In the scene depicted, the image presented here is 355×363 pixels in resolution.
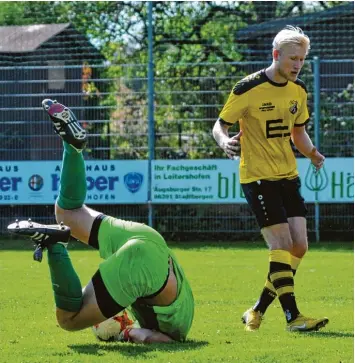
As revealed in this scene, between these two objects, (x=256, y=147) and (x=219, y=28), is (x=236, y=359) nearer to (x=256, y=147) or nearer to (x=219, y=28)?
(x=256, y=147)

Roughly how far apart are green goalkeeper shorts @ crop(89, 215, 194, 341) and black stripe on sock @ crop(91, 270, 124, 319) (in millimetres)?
25

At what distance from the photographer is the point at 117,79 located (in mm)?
19156

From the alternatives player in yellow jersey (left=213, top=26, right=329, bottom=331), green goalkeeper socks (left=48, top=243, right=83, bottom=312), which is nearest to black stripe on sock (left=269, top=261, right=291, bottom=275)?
player in yellow jersey (left=213, top=26, right=329, bottom=331)

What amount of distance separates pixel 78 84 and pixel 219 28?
4.84 metres

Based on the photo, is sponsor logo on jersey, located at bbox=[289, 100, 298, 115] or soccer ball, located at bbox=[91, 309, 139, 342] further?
sponsor logo on jersey, located at bbox=[289, 100, 298, 115]

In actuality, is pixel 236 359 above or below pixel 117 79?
below

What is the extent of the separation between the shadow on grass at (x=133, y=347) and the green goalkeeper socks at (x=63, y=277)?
11.5 inches

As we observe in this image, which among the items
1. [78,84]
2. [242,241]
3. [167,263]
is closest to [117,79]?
[78,84]

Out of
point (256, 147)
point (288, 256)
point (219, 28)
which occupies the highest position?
point (219, 28)

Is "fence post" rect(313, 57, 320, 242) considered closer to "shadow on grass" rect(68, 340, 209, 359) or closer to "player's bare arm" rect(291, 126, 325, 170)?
"player's bare arm" rect(291, 126, 325, 170)

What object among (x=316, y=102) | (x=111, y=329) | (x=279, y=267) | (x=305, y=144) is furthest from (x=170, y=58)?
(x=111, y=329)

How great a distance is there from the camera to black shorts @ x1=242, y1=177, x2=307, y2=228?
26.3 ft

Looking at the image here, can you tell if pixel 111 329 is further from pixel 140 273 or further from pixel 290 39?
pixel 290 39

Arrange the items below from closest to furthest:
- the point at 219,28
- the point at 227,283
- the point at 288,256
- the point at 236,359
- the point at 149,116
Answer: the point at 236,359
the point at 288,256
the point at 227,283
the point at 149,116
the point at 219,28
